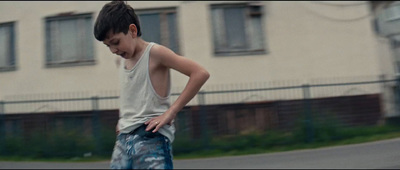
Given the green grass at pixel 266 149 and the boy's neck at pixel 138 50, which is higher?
the boy's neck at pixel 138 50

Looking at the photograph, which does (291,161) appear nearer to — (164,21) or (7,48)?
(164,21)

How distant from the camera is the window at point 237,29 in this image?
31.7 ft

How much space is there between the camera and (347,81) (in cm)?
944

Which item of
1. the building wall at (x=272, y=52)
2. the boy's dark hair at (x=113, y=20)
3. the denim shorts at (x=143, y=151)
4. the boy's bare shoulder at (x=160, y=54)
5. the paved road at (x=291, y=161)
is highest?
the building wall at (x=272, y=52)

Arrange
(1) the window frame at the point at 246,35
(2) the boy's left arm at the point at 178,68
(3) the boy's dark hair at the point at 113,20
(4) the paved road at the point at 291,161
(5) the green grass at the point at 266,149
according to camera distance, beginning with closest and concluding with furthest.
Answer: (3) the boy's dark hair at the point at 113,20
(2) the boy's left arm at the point at 178,68
(4) the paved road at the point at 291,161
(5) the green grass at the point at 266,149
(1) the window frame at the point at 246,35

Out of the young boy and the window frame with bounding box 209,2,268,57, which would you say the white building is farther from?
the young boy

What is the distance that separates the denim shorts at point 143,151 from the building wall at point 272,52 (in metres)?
7.20

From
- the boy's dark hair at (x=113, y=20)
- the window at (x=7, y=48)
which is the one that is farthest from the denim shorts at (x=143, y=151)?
the window at (x=7, y=48)

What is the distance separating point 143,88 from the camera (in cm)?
223

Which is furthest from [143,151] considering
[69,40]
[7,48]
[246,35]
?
[7,48]

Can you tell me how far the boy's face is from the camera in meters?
2.14

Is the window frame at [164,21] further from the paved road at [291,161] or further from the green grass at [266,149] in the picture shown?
the paved road at [291,161]

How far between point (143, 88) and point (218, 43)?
24.7ft

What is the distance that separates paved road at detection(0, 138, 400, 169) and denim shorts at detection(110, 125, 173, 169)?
154 inches
